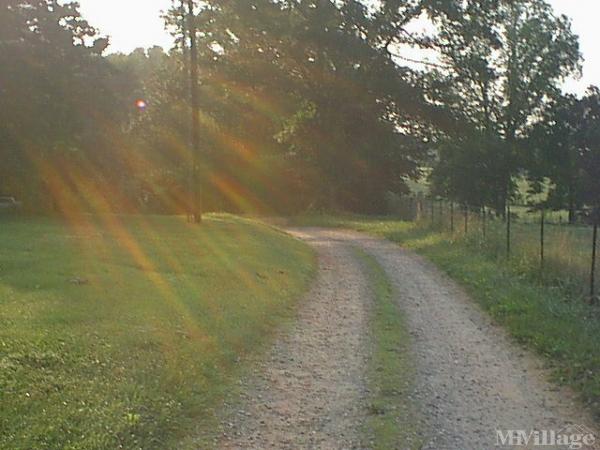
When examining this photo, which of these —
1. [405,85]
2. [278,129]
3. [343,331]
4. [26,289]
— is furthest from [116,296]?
[278,129]

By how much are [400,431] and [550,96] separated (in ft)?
178

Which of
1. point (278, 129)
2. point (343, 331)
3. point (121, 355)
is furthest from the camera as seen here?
point (278, 129)

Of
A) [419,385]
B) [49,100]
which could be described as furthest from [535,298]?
[49,100]

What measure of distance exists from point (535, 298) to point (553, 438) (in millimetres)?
7006

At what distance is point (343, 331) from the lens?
1227 cm

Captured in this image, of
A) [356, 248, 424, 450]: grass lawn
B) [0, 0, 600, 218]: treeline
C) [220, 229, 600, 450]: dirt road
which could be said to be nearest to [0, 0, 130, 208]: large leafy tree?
[0, 0, 600, 218]: treeline

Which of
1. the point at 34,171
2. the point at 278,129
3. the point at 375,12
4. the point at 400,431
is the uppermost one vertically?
the point at 375,12

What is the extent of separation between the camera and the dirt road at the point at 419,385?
736 centimetres

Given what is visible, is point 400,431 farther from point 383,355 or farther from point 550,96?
point 550,96

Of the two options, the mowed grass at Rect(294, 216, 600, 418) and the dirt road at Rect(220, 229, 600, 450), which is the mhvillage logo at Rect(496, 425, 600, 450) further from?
the mowed grass at Rect(294, 216, 600, 418)

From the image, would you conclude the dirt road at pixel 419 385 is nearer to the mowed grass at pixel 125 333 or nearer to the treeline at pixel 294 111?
the mowed grass at pixel 125 333

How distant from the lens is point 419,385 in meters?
8.98

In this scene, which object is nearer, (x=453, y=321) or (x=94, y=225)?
(x=453, y=321)

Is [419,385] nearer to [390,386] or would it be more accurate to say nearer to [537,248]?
[390,386]
